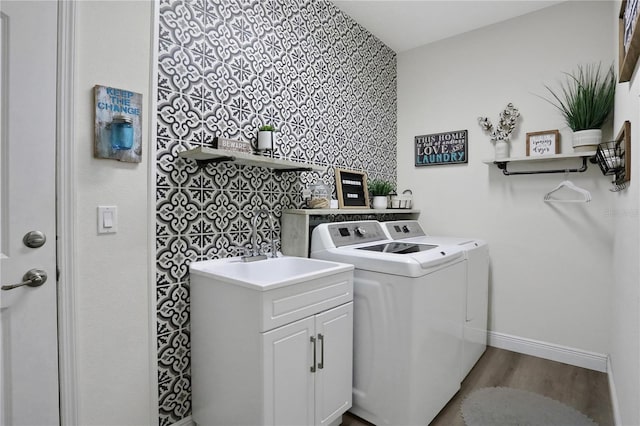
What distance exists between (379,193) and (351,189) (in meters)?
0.31

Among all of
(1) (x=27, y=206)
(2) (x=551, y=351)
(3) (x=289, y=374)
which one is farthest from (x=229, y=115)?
(2) (x=551, y=351)

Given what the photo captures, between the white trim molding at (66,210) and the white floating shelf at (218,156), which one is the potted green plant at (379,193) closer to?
the white floating shelf at (218,156)

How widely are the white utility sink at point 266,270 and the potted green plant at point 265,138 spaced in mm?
653

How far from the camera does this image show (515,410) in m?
1.97

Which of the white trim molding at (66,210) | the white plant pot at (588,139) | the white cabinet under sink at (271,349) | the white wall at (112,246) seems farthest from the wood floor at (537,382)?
the white plant pot at (588,139)

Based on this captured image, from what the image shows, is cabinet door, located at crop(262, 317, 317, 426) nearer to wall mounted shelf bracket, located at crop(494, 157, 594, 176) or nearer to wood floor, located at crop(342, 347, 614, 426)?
wood floor, located at crop(342, 347, 614, 426)

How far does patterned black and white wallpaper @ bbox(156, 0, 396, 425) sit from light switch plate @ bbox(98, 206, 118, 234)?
0.18 m

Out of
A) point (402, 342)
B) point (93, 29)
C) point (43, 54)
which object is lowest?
point (402, 342)

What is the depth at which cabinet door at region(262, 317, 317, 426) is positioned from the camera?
1.40m

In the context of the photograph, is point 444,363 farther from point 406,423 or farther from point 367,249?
point 367,249

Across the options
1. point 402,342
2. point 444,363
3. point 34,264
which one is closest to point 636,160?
point 402,342

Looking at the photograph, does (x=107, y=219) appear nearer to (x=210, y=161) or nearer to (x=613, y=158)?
(x=210, y=161)

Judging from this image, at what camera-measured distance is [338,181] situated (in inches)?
103

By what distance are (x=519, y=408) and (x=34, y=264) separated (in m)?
2.51
